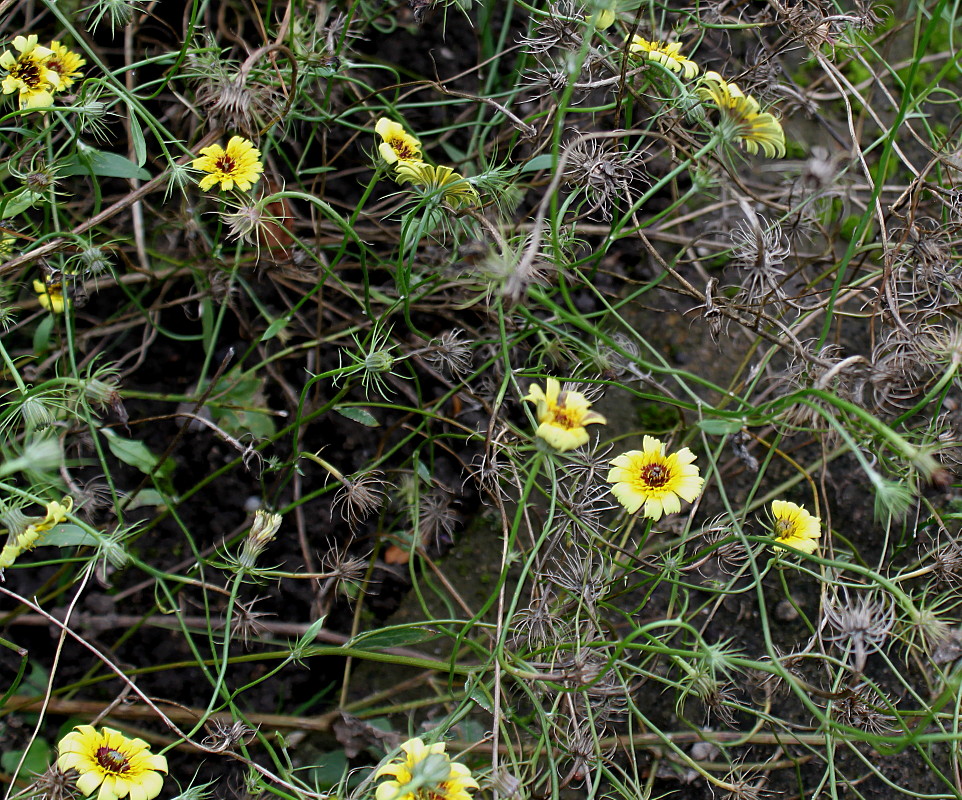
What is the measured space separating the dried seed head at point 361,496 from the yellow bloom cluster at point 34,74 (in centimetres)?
81

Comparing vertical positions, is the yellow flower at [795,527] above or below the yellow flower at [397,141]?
below

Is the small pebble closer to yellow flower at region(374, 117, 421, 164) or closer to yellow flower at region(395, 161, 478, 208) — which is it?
yellow flower at region(395, 161, 478, 208)

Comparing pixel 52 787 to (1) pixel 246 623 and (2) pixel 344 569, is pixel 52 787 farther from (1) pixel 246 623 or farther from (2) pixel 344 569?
(2) pixel 344 569

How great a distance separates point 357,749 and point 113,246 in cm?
103

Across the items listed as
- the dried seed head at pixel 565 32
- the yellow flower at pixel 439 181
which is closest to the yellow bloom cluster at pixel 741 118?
the dried seed head at pixel 565 32

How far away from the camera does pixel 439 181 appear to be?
4.20 feet

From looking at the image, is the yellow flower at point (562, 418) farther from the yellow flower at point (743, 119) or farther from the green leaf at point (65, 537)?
the green leaf at point (65, 537)

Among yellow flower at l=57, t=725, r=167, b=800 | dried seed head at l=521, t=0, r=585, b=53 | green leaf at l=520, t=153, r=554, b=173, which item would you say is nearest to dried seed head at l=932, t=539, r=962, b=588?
green leaf at l=520, t=153, r=554, b=173

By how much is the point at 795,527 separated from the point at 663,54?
851 mm

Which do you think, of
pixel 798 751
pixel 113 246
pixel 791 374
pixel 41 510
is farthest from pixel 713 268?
pixel 41 510

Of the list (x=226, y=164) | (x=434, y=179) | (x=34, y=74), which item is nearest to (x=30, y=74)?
(x=34, y=74)

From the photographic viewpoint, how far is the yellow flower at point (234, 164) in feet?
4.55

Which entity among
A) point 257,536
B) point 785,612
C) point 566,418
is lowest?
point 785,612

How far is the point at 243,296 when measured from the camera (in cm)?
179
